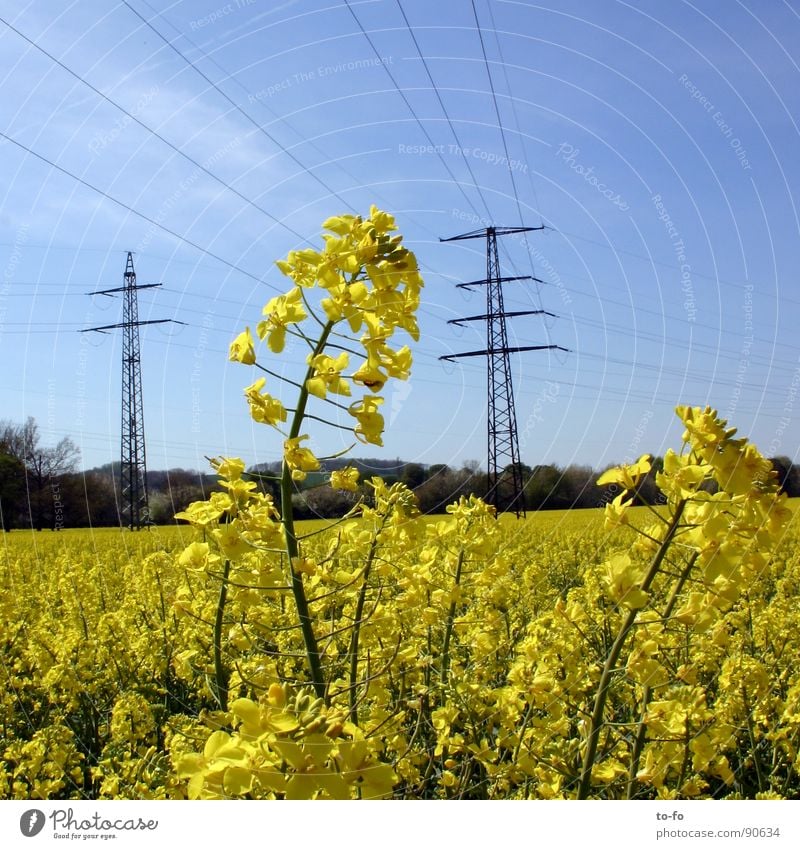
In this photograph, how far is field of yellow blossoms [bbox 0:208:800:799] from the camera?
1665 mm

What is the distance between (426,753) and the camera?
2.66m

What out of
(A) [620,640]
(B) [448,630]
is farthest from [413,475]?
(A) [620,640]

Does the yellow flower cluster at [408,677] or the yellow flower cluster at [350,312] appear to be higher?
the yellow flower cluster at [350,312]

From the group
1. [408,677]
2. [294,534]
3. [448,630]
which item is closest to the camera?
[294,534]

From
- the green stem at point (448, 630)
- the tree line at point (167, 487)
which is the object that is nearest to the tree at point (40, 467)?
the tree line at point (167, 487)

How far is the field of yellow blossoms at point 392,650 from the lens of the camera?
1.67 m

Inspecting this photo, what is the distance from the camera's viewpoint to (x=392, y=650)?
102 inches

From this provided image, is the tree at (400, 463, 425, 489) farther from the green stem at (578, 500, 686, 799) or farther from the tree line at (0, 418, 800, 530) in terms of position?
the green stem at (578, 500, 686, 799)

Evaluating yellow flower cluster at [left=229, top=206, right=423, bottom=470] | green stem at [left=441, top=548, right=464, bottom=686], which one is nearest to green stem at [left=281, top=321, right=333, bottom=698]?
yellow flower cluster at [left=229, top=206, right=423, bottom=470]

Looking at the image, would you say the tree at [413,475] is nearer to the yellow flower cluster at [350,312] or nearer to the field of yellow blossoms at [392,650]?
the field of yellow blossoms at [392,650]

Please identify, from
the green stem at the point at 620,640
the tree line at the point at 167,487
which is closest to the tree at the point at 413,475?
the tree line at the point at 167,487

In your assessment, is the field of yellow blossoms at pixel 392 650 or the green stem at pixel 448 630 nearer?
the field of yellow blossoms at pixel 392 650

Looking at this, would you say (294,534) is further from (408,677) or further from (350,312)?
(408,677)
